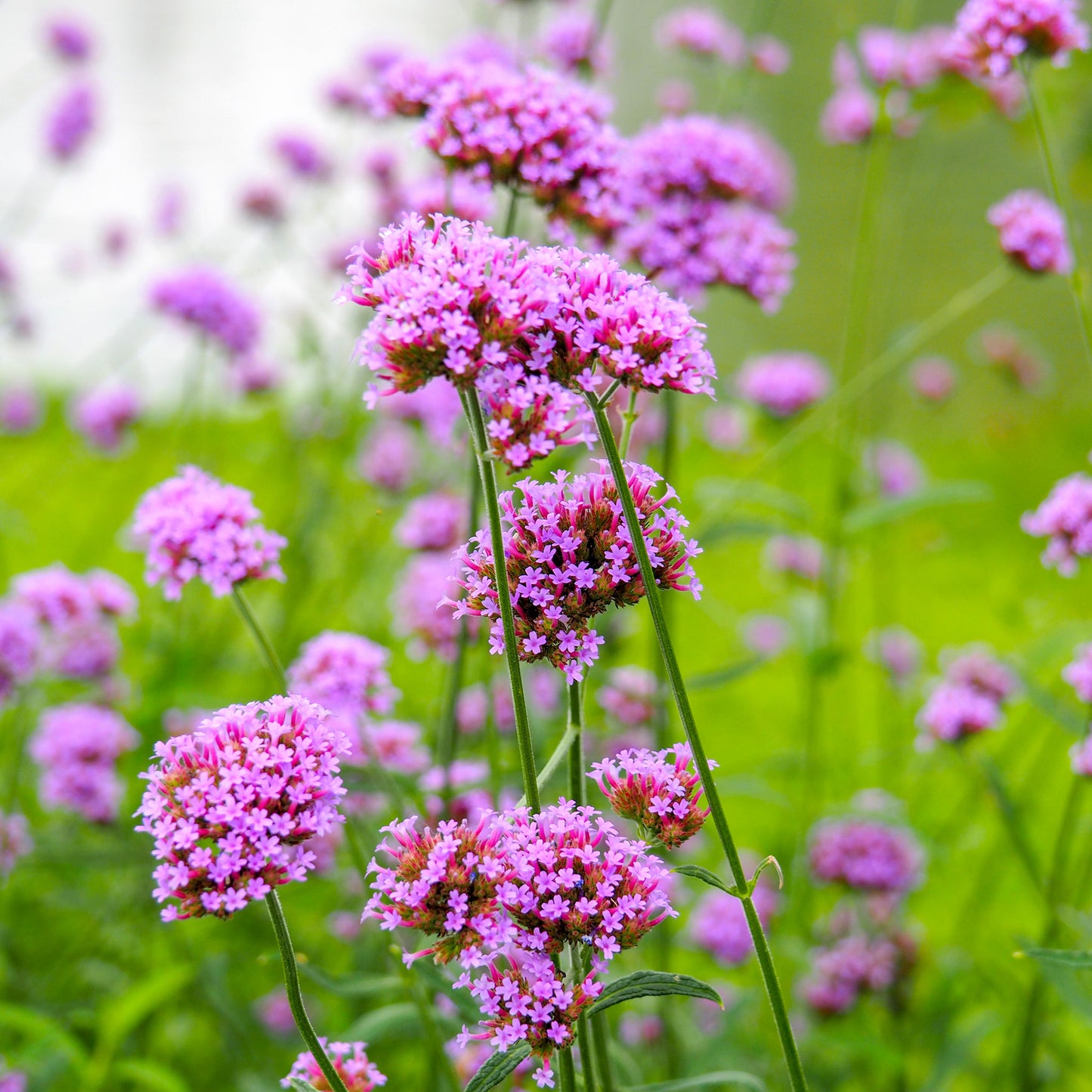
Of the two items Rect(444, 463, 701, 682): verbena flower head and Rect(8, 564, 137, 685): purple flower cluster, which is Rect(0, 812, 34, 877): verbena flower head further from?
Rect(444, 463, 701, 682): verbena flower head

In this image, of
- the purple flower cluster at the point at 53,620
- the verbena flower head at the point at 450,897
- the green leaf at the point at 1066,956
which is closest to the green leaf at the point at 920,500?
the green leaf at the point at 1066,956

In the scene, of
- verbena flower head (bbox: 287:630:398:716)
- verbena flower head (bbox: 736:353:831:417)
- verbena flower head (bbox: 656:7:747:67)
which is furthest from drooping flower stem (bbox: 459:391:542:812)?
verbena flower head (bbox: 656:7:747:67)

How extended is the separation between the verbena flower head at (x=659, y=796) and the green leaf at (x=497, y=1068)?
20cm

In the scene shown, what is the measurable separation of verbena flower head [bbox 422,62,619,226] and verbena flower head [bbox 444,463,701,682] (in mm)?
559

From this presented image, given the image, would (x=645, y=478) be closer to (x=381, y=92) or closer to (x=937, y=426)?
(x=381, y=92)

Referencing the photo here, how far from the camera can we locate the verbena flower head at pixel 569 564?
90 cm

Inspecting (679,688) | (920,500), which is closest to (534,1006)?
(679,688)

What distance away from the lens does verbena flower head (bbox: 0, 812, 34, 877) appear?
1836 mm

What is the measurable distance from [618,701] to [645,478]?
133 cm

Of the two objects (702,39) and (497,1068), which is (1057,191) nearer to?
(497,1068)

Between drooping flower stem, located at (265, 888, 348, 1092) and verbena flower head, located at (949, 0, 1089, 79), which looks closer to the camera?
drooping flower stem, located at (265, 888, 348, 1092)

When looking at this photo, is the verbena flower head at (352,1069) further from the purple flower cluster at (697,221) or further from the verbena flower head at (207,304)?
the verbena flower head at (207,304)

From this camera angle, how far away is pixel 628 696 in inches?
86.9

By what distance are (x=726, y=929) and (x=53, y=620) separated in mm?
1477
